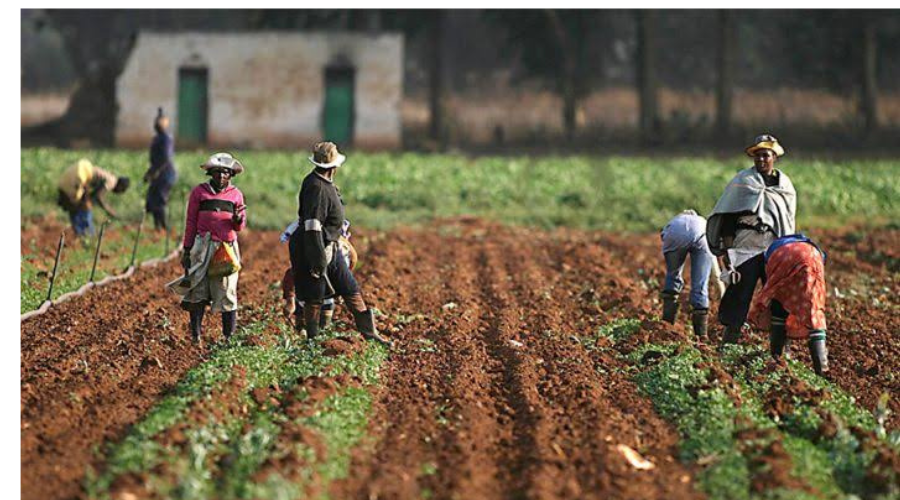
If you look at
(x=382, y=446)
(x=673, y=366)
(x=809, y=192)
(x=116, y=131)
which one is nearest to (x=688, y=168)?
(x=809, y=192)

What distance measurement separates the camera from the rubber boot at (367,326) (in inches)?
418

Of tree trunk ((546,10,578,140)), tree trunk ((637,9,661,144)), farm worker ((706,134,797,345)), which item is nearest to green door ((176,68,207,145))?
tree trunk ((546,10,578,140))

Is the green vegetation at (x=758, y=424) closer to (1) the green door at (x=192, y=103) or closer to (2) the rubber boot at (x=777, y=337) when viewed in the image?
(2) the rubber boot at (x=777, y=337)

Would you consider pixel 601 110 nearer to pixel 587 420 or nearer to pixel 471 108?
pixel 471 108

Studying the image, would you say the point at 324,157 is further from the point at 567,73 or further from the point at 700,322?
the point at 567,73

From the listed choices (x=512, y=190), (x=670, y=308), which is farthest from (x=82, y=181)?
(x=512, y=190)

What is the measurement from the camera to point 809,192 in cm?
2269

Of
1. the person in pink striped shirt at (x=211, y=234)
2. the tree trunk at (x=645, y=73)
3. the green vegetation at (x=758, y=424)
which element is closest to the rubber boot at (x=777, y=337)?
the green vegetation at (x=758, y=424)

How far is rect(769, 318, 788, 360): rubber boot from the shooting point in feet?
33.5

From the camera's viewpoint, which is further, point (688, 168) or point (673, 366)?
point (688, 168)

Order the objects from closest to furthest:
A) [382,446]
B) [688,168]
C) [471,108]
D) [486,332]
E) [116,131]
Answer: [382,446] → [486,332] → [688,168] → [116,131] → [471,108]

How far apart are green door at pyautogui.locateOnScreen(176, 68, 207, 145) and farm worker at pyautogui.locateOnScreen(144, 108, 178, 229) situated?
18.4 m

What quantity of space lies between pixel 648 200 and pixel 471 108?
90.4ft

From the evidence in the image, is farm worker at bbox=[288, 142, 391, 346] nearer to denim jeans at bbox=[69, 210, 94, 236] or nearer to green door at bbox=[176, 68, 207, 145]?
denim jeans at bbox=[69, 210, 94, 236]
